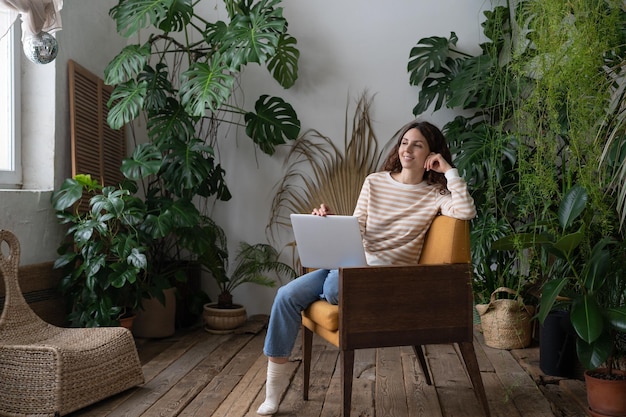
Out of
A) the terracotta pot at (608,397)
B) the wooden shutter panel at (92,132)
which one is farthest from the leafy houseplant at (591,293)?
the wooden shutter panel at (92,132)

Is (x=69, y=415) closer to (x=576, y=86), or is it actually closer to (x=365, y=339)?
(x=365, y=339)

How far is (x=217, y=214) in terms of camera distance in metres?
4.62

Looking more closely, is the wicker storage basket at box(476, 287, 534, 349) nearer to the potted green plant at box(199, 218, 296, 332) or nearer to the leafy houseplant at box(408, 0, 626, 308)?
the leafy houseplant at box(408, 0, 626, 308)

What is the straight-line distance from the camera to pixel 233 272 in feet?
15.1

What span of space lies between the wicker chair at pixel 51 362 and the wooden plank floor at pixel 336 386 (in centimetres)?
10

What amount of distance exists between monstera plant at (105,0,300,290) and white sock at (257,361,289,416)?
4.27ft

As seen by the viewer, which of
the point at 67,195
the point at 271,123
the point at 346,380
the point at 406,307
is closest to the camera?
the point at 346,380

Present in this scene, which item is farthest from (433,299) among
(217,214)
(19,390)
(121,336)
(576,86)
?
(217,214)

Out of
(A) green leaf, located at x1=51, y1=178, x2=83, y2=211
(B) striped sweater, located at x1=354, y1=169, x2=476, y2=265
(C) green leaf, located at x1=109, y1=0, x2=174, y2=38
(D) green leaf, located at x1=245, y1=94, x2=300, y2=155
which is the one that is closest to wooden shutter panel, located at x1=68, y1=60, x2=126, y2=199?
(A) green leaf, located at x1=51, y1=178, x2=83, y2=211

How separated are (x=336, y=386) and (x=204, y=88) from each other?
1.74 metres

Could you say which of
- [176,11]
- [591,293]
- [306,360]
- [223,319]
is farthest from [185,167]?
[591,293]

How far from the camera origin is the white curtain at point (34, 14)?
8.67 ft

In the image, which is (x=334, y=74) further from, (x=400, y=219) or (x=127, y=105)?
(x=400, y=219)

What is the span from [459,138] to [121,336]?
7.67 feet
